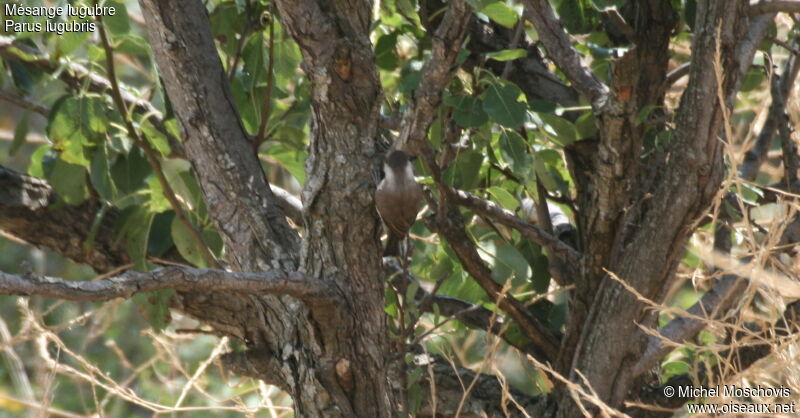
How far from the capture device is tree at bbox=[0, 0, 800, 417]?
1.90m

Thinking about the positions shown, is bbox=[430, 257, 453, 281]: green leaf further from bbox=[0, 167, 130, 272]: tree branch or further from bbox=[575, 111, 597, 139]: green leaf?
bbox=[0, 167, 130, 272]: tree branch

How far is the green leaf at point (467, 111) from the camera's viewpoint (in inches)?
87.8

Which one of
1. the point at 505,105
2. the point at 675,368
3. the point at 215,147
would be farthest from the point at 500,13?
the point at 675,368

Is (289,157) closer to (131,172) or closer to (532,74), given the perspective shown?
(131,172)

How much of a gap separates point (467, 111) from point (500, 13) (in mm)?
273

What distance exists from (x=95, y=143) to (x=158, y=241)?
355 mm

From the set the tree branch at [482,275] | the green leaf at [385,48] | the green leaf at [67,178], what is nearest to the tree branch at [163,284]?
the tree branch at [482,275]

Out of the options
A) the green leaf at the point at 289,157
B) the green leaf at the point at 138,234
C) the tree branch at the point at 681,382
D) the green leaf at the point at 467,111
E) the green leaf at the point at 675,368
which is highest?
the green leaf at the point at 467,111

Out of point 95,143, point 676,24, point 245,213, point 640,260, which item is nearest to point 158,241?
point 95,143

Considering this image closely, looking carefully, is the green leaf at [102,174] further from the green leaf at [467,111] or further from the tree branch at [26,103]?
the green leaf at [467,111]

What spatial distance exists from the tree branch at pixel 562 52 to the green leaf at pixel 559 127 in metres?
0.13

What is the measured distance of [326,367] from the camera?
188 cm

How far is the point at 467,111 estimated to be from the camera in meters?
2.26

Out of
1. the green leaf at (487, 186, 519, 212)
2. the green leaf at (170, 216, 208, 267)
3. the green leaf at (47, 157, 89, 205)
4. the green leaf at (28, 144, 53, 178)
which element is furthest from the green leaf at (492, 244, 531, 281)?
the green leaf at (28, 144, 53, 178)
